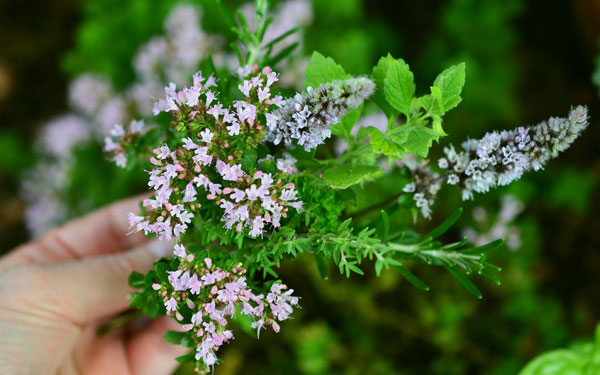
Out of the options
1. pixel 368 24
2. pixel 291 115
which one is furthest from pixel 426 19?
pixel 291 115

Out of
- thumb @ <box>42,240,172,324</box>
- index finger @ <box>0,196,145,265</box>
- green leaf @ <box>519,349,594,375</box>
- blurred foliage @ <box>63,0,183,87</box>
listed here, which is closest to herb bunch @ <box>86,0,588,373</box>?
thumb @ <box>42,240,172,324</box>

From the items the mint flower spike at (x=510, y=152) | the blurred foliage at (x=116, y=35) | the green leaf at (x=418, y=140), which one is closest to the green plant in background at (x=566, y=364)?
the mint flower spike at (x=510, y=152)

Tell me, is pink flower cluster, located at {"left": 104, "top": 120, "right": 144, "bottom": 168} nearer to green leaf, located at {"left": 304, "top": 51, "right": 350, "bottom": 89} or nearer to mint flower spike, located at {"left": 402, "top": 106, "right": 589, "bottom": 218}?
green leaf, located at {"left": 304, "top": 51, "right": 350, "bottom": 89}

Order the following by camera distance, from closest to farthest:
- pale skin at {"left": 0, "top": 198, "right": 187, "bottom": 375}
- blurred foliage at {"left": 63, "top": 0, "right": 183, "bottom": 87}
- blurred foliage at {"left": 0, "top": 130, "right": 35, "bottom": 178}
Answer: pale skin at {"left": 0, "top": 198, "right": 187, "bottom": 375} < blurred foliage at {"left": 63, "top": 0, "right": 183, "bottom": 87} < blurred foliage at {"left": 0, "top": 130, "right": 35, "bottom": 178}

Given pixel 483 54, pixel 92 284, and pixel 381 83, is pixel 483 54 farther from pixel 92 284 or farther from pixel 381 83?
pixel 92 284

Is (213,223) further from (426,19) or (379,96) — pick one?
(426,19)
